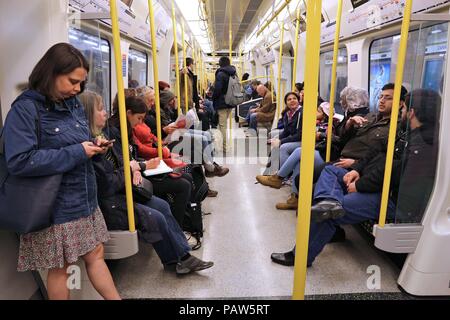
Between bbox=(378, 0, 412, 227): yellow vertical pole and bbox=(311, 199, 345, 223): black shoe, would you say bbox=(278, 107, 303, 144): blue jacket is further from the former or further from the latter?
bbox=(378, 0, 412, 227): yellow vertical pole

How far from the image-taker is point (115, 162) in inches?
95.9

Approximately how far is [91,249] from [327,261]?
71.8 inches

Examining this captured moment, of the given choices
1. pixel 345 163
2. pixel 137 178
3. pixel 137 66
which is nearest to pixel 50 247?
pixel 137 178

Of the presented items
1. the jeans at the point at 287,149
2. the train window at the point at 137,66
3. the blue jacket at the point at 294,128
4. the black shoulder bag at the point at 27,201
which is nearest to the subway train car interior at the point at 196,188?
the black shoulder bag at the point at 27,201

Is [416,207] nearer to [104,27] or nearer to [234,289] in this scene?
[234,289]

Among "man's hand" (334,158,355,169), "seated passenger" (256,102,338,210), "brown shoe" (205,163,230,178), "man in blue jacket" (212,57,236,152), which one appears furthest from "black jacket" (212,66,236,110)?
"man's hand" (334,158,355,169)

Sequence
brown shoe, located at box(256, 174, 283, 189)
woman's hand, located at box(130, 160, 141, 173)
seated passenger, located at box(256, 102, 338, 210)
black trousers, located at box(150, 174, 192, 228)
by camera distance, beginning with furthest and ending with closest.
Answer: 1. brown shoe, located at box(256, 174, 283, 189)
2. seated passenger, located at box(256, 102, 338, 210)
3. black trousers, located at box(150, 174, 192, 228)
4. woman's hand, located at box(130, 160, 141, 173)

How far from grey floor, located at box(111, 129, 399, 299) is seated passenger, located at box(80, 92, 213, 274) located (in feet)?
0.46

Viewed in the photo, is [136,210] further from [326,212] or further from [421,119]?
[421,119]

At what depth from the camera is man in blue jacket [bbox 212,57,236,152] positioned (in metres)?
6.46

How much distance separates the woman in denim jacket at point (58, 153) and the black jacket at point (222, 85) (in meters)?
4.78

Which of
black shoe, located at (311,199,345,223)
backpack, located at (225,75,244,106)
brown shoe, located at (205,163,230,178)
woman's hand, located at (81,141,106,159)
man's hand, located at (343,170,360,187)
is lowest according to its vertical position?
brown shoe, located at (205,163,230,178)

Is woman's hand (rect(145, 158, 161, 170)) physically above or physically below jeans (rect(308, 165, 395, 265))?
above
